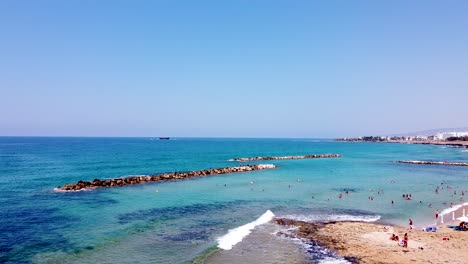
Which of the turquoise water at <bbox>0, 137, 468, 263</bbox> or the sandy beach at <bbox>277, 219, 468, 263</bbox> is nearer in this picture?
the sandy beach at <bbox>277, 219, 468, 263</bbox>

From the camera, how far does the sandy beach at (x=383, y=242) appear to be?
833 inches

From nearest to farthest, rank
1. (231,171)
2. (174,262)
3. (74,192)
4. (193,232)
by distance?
1. (174,262)
2. (193,232)
3. (74,192)
4. (231,171)

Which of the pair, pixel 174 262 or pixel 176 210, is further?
pixel 176 210

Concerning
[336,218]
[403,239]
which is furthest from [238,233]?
[403,239]

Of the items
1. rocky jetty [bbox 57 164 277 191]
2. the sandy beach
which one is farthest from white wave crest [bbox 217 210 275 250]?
rocky jetty [bbox 57 164 277 191]

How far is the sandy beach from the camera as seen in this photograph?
69.4ft

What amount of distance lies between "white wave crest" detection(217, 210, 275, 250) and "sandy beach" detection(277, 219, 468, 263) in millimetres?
1877

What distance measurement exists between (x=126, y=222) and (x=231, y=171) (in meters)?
41.9

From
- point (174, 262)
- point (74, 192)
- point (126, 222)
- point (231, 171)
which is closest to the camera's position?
point (174, 262)

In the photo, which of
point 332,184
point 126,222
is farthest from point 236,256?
point 332,184

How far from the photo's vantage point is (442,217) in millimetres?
31469

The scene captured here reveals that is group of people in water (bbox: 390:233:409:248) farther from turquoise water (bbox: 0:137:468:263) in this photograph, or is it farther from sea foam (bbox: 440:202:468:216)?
sea foam (bbox: 440:202:468:216)

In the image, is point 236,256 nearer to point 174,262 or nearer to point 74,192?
point 174,262

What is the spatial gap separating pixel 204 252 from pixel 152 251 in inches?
131
